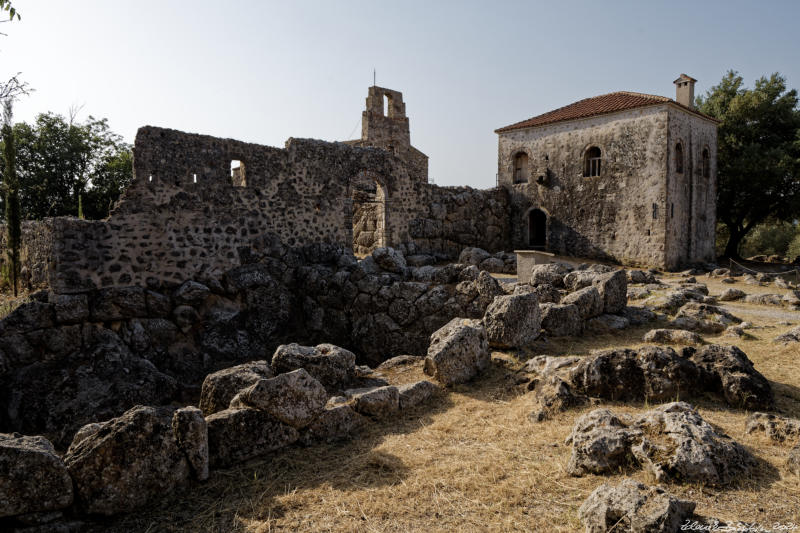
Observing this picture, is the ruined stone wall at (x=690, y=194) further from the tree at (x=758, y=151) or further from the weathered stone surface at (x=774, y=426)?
the weathered stone surface at (x=774, y=426)

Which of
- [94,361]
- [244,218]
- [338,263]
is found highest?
[244,218]

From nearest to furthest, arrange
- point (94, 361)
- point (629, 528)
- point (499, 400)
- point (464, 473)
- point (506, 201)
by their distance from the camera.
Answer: point (629, 528) < point (464, 473) < point (499, 400) < point (94, 361) < point (506, 201)

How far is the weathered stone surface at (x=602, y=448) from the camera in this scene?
4.23m

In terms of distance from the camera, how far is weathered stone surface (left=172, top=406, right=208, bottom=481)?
4.39 metres

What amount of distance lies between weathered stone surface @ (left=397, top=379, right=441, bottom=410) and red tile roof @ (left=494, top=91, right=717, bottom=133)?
16.9 metres

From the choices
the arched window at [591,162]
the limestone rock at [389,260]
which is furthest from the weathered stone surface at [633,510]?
the arched window at [591,162]

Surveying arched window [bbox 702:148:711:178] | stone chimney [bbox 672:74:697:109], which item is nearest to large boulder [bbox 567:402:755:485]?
arched window [bbox 702:148:711:178]

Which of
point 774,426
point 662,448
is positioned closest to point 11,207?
point 662,448

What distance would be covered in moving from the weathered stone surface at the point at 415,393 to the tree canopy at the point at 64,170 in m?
21.4

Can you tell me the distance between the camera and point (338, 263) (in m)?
13.9

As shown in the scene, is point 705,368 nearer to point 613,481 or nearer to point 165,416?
point 613,481

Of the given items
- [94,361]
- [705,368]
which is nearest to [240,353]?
[94,361]

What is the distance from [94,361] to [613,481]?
10072 millimetres

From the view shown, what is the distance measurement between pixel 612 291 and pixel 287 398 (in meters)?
6.80
